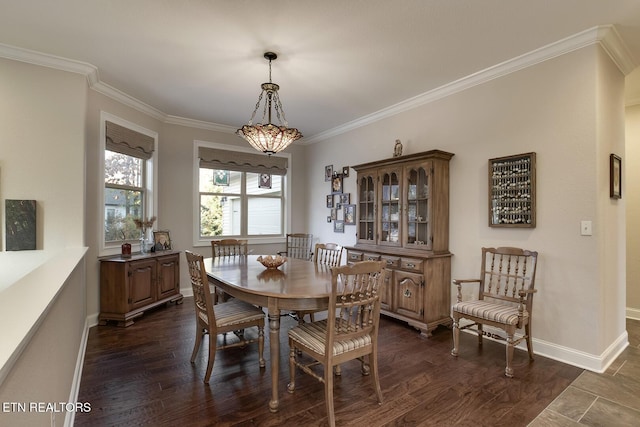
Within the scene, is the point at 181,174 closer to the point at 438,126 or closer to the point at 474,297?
the point at 438,126

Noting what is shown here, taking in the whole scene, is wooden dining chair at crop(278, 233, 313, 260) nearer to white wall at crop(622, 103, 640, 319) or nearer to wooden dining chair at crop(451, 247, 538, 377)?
wooden dining chair at crop(451, 247, 538, 377)

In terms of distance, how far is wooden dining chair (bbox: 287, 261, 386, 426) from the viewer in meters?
1.93

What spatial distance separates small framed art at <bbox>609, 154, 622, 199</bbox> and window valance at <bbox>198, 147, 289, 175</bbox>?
447cm

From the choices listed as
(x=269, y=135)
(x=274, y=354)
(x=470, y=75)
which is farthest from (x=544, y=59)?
(x=274, y=354)

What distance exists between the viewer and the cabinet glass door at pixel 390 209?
3883mm

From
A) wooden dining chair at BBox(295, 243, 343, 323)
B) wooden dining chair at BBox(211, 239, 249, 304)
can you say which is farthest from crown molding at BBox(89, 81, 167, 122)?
wooden dining chair at BBox(295, 243, 343, 323)

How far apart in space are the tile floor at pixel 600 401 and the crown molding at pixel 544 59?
2.70 m

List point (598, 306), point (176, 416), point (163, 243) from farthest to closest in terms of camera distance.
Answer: point (163, 243) → point (598, 306) → point (176, 416)

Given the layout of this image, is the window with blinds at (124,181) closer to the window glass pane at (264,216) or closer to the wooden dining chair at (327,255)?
the window glass pane at (264,216)

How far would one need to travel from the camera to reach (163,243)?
4.51m

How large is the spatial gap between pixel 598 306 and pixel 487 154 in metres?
1.64

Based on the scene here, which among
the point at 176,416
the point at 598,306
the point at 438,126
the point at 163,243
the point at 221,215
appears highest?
the point at 438,126

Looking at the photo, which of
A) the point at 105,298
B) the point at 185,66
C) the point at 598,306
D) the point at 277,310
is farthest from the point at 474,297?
the point at 105,298

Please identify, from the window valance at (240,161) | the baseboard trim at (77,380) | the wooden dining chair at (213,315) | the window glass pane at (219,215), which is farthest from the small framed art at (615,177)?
the window glass pane at (219,215)
